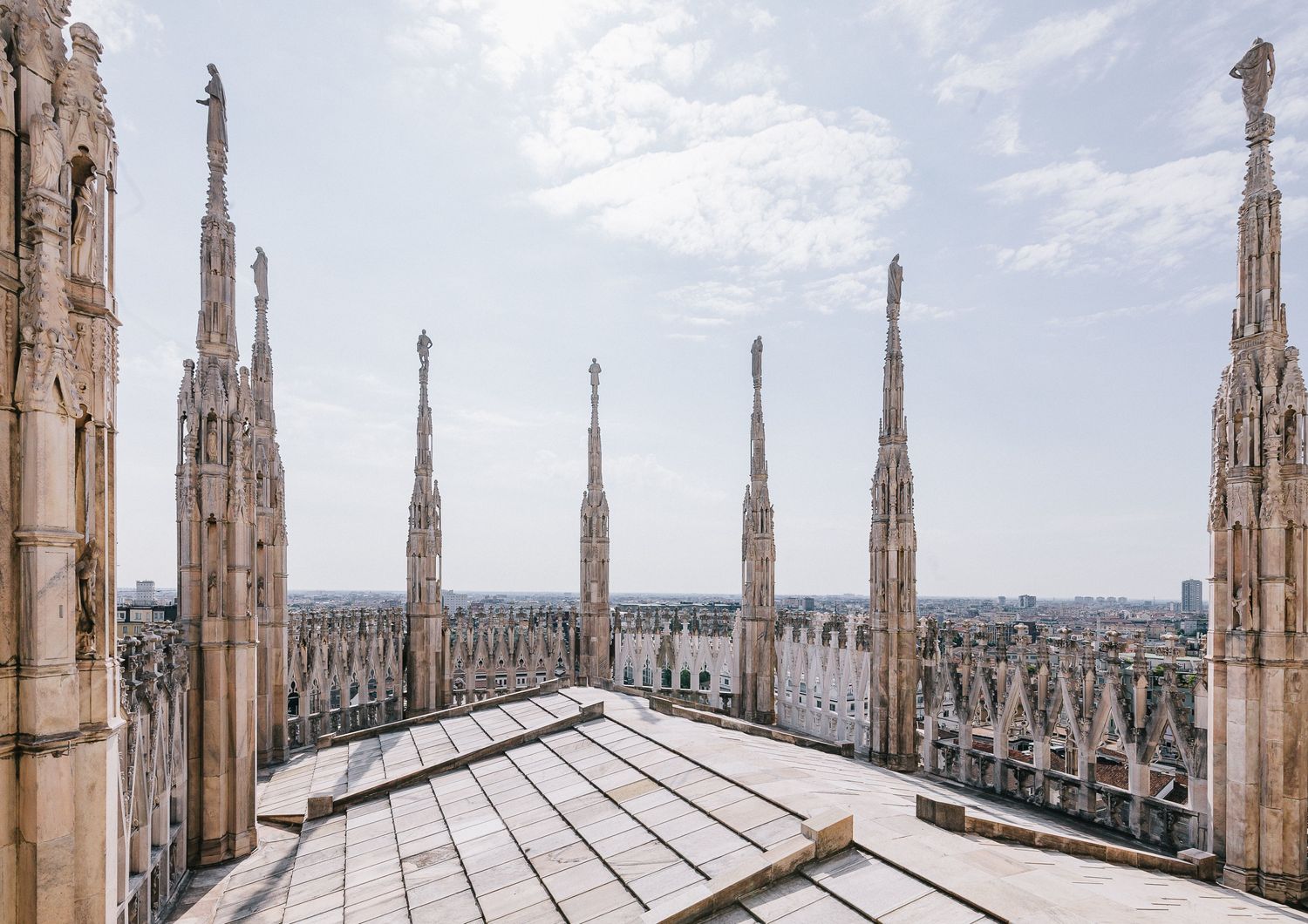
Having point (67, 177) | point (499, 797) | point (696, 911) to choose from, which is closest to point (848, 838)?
point (696, 911)

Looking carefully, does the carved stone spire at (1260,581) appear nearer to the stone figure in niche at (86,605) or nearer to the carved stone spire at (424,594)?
the stone figure in niche at (86,605)

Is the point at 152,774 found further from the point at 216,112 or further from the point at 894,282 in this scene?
the point at 894,282

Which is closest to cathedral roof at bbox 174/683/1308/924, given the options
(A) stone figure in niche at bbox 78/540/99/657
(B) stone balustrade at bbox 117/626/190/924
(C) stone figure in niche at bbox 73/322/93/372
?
(B) stone balustrade at bbox 117/626/190/924

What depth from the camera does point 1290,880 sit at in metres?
12.3

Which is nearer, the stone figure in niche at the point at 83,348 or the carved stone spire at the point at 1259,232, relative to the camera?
the stone figure in niche at the point at 83,348

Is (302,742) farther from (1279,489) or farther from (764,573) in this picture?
(1279,489)

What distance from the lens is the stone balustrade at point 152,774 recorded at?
10375mm

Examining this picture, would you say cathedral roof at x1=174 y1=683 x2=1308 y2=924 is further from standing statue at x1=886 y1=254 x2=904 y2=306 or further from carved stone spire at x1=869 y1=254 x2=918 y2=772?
standing statue at x1=886 y1=254 x2=904 y2=306

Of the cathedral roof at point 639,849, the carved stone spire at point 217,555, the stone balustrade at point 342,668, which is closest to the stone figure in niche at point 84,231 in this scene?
the cathedral roof at point 639,849

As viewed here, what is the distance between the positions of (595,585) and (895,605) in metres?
11.2

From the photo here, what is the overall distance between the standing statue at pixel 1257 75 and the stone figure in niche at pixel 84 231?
1697 centimetres

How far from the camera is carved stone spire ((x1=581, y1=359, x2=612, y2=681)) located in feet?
90.4

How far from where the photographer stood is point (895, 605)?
2041 cm

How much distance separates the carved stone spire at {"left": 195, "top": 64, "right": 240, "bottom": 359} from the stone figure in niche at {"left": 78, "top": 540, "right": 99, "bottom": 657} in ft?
37.0
